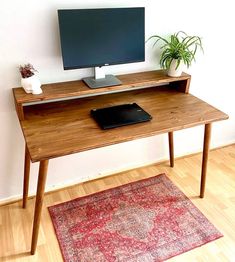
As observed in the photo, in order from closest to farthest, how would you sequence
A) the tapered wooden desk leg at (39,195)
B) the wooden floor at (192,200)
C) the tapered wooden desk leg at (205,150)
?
1. the tapered wooden desk leg at (39,195)
2. the wooden floor at (192,200)
3. the tapered wooden desk leg at (205,150)

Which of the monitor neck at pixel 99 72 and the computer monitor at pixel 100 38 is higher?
the computer monitor at pixel 100 38

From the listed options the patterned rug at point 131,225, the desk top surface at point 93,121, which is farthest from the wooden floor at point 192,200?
the desk top surface at point 93,121

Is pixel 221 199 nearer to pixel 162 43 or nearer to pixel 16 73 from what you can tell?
pixel 162 43

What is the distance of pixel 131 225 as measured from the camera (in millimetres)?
1731

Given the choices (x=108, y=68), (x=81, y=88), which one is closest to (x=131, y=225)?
(x=81, y=88)

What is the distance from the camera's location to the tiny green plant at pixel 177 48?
174cm

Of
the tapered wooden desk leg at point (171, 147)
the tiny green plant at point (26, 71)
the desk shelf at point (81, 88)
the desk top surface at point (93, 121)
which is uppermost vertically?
the tiny green plant at point (26, 71)

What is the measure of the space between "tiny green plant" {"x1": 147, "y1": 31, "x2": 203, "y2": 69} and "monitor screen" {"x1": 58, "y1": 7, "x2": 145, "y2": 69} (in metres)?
0.20

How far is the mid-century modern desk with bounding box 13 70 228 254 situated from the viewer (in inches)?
50.9

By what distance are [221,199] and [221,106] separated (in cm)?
82

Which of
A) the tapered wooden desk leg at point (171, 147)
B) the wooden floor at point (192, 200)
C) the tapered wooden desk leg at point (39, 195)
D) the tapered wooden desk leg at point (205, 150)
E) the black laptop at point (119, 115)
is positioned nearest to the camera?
the tapered wooden desk leg at point (39, 195)

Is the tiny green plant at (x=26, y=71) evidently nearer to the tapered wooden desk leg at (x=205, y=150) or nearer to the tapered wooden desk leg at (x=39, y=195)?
the tapered wooden desk leg at (x=39, y=195)

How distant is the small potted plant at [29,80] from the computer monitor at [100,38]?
181 mm

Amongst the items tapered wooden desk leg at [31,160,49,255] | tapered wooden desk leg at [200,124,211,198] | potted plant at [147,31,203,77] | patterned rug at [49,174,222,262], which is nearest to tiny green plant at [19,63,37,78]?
tapered wooden desk leg at [31,160,49,255]
